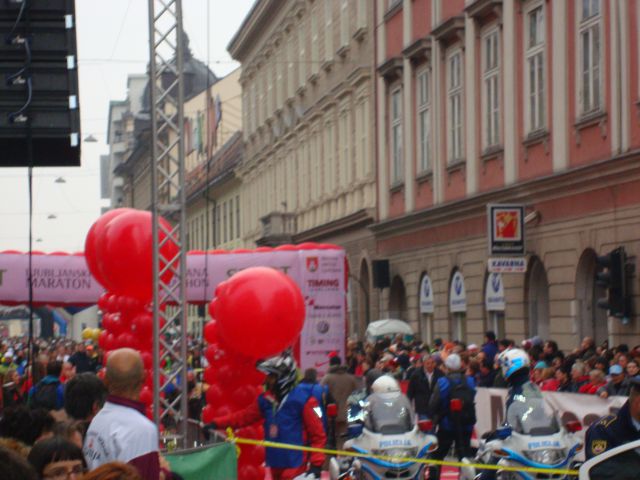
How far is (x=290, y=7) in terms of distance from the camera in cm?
6006

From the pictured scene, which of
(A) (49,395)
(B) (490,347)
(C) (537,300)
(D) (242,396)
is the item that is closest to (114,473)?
(A) (49,395)

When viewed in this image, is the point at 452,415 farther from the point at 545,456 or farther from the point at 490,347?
the point at 490,347

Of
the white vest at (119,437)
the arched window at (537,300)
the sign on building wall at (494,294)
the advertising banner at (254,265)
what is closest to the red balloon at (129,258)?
the advertising banner at (254,265)

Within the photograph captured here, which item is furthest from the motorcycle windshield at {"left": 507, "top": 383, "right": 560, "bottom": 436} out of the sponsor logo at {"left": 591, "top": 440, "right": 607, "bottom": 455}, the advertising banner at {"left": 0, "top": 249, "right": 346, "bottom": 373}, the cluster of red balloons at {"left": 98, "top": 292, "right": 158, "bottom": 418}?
the advertising banner at {"left": 0, "top": 249, "right": 346, "bottom": 373}

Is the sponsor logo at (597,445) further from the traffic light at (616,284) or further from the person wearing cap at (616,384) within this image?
the traffic light at (616,284)

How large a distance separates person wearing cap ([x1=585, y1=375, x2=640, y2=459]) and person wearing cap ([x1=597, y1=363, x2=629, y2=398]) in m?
8.93

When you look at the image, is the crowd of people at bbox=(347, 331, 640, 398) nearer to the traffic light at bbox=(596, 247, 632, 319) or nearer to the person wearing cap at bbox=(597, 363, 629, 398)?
the person wearing cap at bbox=(597, 363, 629, 398)

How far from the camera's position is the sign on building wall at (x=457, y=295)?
36.0 m

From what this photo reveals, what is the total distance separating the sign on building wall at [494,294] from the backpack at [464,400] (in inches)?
477

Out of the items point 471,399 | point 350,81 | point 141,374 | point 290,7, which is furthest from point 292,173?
point 141,374

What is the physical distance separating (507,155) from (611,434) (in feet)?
76.1

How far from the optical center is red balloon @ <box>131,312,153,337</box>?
2125 cm

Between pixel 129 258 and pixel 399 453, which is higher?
pixel 129 258

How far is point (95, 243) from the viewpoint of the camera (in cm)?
2058
